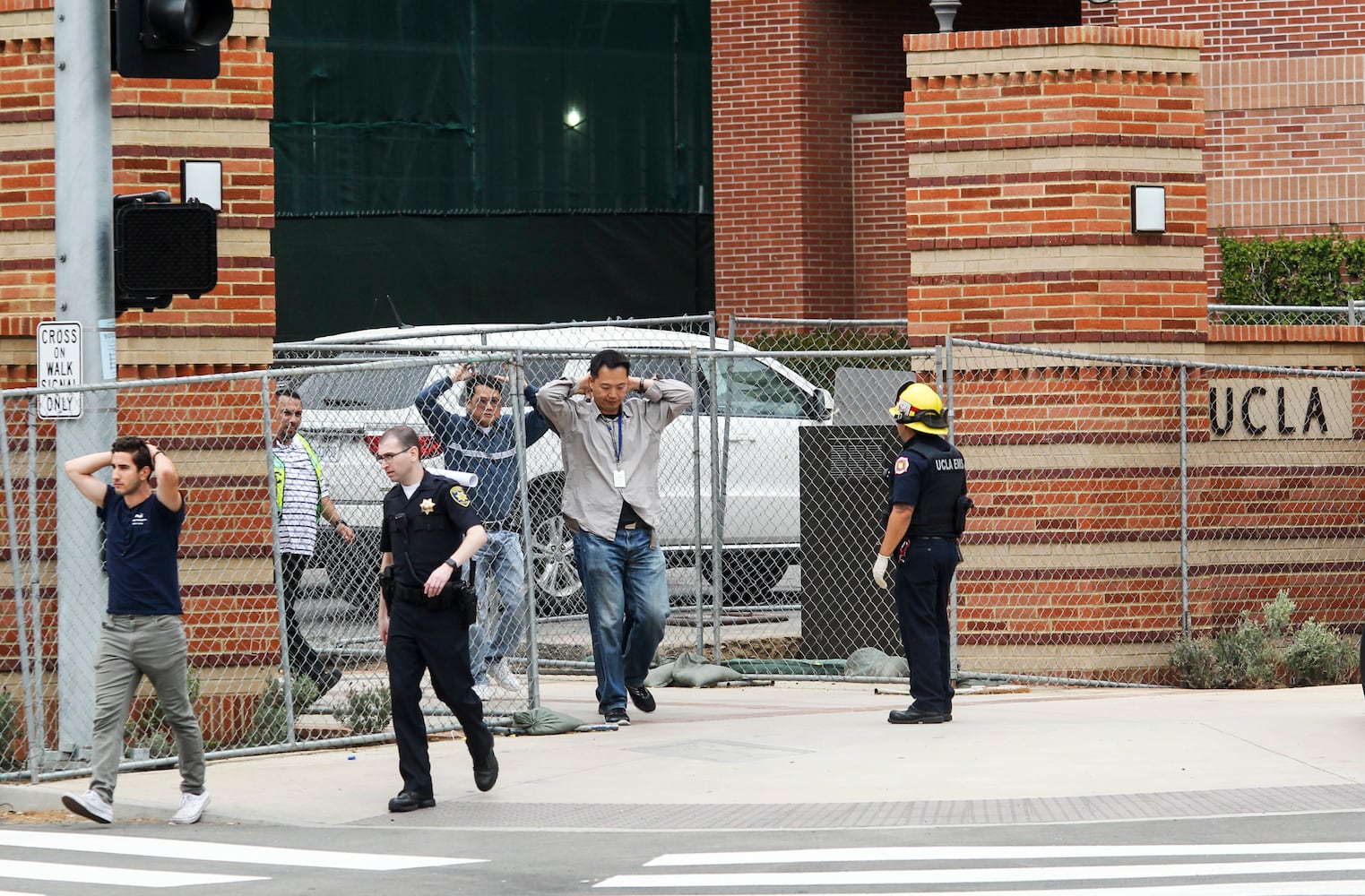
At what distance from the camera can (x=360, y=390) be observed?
14477 mm

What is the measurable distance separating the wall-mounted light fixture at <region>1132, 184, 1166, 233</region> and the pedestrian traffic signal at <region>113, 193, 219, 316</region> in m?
5.76

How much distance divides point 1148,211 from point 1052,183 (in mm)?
633

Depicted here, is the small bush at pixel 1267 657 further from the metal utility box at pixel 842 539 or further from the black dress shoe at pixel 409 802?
the black dress shoe at pixel 409 802

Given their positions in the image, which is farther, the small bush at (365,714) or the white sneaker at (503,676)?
the white sneaker at (503,676)

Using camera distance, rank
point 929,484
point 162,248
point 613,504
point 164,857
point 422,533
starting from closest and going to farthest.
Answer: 1. point 164,857
2. point 422,533
3. point 162,248
4. point 929,484
5. point 613,504

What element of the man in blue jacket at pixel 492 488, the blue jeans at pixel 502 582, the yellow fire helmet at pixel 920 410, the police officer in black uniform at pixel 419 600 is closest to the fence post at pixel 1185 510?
the yellow fire helmet at pixel 920 410

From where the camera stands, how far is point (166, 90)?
10.9m

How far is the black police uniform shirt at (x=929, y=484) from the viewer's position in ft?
34.4

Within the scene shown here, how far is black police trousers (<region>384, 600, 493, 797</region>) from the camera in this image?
8984mm

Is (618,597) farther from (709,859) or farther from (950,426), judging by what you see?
(709,859)

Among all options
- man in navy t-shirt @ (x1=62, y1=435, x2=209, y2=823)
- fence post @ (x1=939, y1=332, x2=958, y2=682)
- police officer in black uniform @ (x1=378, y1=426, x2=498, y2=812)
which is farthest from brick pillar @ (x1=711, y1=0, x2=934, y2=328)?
man in navy t-shirt @ (x1=62, y1=435, x2=209, y2=823)

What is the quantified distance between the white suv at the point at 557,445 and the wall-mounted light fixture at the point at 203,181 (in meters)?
2.61

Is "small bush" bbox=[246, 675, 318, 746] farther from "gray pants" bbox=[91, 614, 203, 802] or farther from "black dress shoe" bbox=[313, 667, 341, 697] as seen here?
"gray pants" bbox=[91, 614, 203, 802]

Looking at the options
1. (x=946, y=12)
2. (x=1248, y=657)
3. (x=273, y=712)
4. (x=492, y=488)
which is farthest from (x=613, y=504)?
(x=946, y=12)
